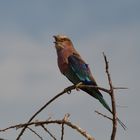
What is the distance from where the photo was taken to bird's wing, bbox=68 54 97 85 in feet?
33.6

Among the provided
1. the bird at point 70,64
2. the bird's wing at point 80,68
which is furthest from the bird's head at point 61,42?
the bird's wing at point 80,68

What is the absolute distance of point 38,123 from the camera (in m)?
4.38

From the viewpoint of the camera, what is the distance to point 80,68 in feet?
34.6

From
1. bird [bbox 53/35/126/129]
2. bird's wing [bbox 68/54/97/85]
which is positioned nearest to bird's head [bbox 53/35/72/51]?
bird [bbox 53/35/126/129]

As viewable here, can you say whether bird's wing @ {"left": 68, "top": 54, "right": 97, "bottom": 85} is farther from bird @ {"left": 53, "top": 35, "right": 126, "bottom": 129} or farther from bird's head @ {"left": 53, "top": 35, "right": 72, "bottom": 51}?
bird's head @ {"left": 53, "top": 35, "right": 72, "bottom": 51}

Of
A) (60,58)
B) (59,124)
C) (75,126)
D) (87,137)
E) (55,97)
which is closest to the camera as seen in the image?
(87,137)

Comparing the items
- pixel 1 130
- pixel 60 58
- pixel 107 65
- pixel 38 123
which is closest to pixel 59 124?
pixel 38 123

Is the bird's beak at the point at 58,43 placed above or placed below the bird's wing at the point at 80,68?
above

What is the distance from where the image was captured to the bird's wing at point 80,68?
10250 millimetres

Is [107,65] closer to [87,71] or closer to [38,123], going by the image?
[38,123]

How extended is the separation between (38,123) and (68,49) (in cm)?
628

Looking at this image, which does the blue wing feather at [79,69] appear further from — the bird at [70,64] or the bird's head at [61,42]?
the bird's head at [61,42]

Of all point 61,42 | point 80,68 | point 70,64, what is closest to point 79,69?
point 80,68

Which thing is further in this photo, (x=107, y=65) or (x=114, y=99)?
(x=107, y=65)
